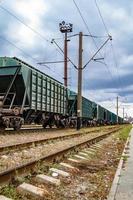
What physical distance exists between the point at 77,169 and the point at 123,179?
57.9 inches

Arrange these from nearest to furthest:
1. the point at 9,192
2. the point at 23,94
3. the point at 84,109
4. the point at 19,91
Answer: the point at 9,192, the point at 23,94, the point at 19,91, the point at 84,109

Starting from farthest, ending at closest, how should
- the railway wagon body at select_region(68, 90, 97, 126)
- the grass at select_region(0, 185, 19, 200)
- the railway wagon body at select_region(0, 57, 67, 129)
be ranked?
the railway wagon body at select_region(68, 90, 97, 126) < the railway wagon body at select_region(0, 57, 67, 129) < the grass at select_region(0, 185, 19, 200)

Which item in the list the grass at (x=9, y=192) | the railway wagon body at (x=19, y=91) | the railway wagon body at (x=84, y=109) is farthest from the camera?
the railway wagon body at (x=84, y=109)

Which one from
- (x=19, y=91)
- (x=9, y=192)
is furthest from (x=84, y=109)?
(x=9, y=192)

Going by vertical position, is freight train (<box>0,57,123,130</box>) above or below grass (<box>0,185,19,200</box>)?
above

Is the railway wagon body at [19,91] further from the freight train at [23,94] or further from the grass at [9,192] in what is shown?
the grass at [9,192]

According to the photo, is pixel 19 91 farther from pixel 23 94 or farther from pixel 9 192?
pixel 9 192

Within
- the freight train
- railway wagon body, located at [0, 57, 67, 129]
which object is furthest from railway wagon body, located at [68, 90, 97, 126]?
railway wagon body, located at [0, 57, 67, 129]

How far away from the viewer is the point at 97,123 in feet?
187

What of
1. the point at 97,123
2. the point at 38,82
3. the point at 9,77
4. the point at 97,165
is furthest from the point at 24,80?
the point at 97,123

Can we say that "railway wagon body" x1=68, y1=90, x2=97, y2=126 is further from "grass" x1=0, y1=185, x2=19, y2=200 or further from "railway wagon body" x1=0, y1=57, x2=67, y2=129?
"grass" x1=0, y1=185, x2=19, y2=200

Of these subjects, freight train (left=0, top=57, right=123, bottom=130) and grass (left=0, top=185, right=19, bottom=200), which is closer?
grass (left=0, top=185, right=19, bottom=200)

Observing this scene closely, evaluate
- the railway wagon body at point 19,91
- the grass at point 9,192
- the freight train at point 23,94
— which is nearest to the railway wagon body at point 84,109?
the freight train at point 23,94

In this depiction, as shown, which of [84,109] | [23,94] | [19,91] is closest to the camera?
[23,94]
